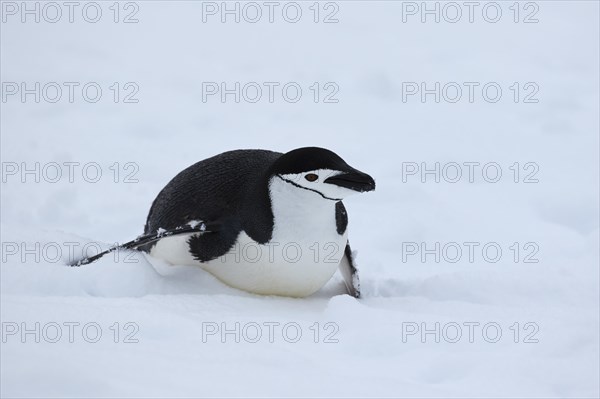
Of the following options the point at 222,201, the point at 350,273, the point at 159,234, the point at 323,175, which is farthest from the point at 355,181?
the point at 159,234

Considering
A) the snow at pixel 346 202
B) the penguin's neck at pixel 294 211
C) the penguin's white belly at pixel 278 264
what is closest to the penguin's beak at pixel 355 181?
the penguin's neck at pixel 294 211

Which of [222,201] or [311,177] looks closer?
[311,177]

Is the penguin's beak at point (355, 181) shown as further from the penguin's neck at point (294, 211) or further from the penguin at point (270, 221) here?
the penguin's neck at point (294, 211)

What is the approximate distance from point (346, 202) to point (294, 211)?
1.97m

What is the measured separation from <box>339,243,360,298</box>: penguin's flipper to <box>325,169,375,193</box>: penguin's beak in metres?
0.59

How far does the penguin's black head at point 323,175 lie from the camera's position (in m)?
2.92

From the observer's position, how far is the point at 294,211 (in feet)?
9.91

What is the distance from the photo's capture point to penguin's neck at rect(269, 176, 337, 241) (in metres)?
3.01

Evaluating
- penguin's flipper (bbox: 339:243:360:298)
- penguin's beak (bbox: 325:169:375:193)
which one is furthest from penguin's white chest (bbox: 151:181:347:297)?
penguin's flipper (bbox: 339:243:360:298)

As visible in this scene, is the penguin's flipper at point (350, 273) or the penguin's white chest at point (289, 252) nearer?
the penguin's white chest at point (289, 252)

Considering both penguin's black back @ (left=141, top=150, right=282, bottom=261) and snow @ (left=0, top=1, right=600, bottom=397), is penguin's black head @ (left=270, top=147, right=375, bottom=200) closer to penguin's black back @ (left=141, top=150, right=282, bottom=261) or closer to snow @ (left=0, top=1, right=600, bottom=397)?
penguin's black back @ (left=141, top=150, right=282, bottom=261)

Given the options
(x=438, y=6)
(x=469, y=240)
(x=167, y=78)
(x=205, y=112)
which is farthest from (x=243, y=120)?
(x=438, y=6)

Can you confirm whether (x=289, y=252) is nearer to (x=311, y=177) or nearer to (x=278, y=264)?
(x=278, y=264)

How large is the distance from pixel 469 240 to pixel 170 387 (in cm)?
268
